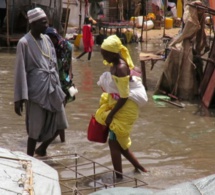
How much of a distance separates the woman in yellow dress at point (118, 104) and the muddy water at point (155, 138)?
0.48 metres

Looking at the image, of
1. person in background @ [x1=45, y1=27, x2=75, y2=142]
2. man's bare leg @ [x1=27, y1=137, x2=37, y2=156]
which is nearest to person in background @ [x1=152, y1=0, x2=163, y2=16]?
person in background @ [x1=45, y1=27, x2=75, y2=142]

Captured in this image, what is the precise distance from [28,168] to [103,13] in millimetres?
25375

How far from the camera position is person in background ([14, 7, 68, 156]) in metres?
5.58

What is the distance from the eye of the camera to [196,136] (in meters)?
7.59

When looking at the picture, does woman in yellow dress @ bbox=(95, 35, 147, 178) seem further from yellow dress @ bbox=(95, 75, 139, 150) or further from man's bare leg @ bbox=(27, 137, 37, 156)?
man's bare leg @ bbox=(27, 137, 37, 156)

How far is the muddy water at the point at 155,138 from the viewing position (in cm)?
611

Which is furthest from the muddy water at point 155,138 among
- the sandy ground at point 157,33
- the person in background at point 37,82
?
the sandy ground at point 157,33

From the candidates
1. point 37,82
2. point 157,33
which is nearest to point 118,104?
point 37,82

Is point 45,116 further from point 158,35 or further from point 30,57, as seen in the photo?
point 158,35

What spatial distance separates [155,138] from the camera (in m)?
7.40

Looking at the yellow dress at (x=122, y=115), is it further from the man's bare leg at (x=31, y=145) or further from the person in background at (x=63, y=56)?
the person in background at (x=63, y=56)

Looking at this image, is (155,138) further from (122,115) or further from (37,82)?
(37,82)

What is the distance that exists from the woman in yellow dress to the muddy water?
1.59 ft

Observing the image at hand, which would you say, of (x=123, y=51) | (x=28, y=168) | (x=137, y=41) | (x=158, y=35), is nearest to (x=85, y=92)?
(x=123, y=51)
